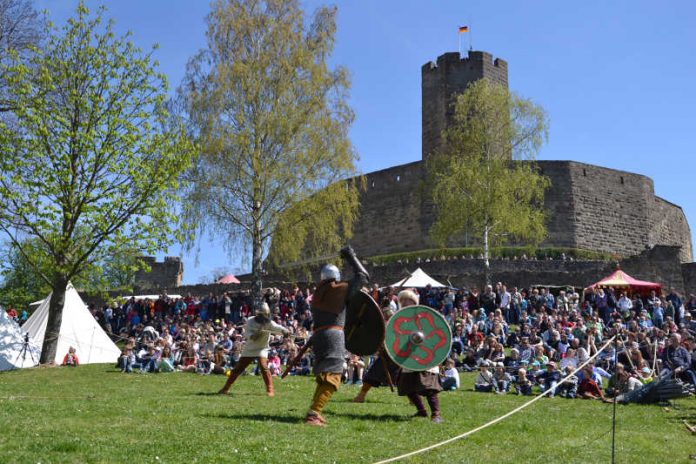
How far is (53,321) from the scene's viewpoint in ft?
68.2

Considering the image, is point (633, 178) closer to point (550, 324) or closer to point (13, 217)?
point (550, 324)

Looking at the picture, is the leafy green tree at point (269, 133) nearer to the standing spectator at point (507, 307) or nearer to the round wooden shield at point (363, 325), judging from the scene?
the standing spectator at point (507, 307)

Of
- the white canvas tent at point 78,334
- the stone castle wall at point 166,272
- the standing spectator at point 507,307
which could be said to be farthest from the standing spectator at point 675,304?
the stone castle wall at point 166,272

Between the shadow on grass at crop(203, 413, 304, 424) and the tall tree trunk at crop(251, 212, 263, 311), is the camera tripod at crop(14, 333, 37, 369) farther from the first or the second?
the shadow on grass at crop(203, 413, 304, 424)

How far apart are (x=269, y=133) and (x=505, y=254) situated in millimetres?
20249

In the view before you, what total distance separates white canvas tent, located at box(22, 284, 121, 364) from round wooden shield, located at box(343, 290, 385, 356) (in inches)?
619

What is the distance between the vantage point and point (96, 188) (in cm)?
2109

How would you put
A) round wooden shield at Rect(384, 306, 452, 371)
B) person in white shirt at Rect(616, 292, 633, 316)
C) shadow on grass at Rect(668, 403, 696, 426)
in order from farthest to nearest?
person in white shirt at Rect(616, 292, 633, 316), shadow on grass at Rect(668, 403, 696, 426), round wooden shield at Rect(384, 306, 452, 371)

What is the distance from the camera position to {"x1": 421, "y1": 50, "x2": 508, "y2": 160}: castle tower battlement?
5075 centimetres

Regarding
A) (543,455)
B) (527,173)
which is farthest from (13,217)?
(527,173)

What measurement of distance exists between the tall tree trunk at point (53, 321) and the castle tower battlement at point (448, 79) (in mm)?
33309

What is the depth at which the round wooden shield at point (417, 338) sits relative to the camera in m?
9.74

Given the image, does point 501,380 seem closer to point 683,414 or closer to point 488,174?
point 683,414

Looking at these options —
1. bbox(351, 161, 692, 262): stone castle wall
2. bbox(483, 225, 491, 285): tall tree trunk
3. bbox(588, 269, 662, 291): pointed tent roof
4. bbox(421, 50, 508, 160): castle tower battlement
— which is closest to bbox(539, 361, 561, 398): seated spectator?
bbox(588, 269, 662, 291): pointed tent roof
